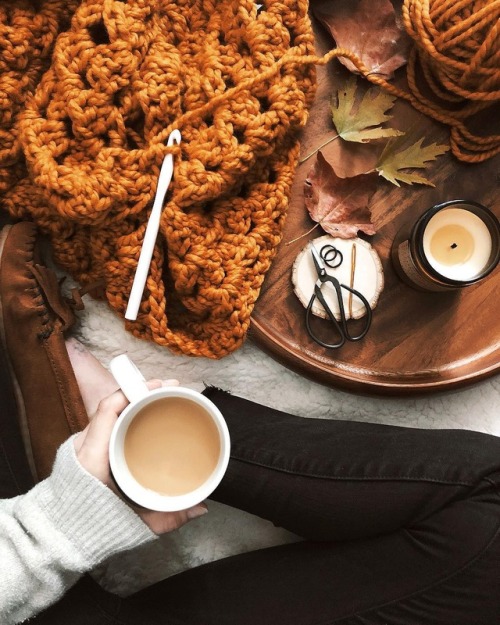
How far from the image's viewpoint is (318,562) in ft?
2.21

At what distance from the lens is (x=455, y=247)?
2.02 feet

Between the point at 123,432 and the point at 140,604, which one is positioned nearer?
the point at 123,432

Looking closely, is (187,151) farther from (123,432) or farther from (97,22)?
(123,432)

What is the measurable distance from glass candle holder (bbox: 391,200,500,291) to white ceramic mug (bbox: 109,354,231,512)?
0.85 feet

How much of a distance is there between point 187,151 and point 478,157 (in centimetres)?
31

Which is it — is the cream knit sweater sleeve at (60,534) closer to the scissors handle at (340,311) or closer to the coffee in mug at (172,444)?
the coffee in mug at (172,444)

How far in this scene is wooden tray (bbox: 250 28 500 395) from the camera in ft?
2.09

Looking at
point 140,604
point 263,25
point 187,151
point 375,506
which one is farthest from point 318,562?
point 263,25

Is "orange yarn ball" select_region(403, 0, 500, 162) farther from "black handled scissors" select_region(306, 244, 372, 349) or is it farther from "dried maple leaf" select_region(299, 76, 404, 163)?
"black handled scissors" select_region(306, 244, 372, 349)

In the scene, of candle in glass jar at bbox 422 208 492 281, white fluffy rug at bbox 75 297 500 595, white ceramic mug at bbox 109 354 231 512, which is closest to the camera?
white ceramic mug at bbox 109 354 231 512

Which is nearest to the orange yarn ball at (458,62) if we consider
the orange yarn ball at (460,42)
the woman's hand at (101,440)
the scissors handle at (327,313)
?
the orange yarn ball at (460,42)

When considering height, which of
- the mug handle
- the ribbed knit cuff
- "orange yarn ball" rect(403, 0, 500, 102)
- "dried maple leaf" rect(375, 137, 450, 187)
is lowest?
the ribbed knit cuff

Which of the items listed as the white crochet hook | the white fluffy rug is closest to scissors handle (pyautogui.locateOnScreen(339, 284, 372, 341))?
the white fluffy rug

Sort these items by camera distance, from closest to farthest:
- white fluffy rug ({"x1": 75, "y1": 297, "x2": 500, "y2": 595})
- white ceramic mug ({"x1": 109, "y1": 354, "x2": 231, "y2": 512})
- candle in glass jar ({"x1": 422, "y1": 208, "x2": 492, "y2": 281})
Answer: white ceramic mug ({"x1": 109, "y1": 354, "x2": 231, "y2": 512}), candle in glass jar ({"x1": 422, "y1": 208, "x2": 492, "y2": 281}), white fluffy rug ({"x1": 75, "y1": 297, "x2": 500, "y2": 595})
